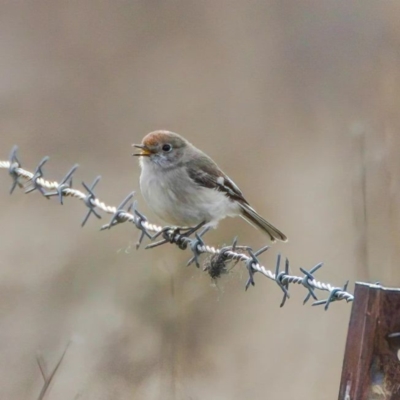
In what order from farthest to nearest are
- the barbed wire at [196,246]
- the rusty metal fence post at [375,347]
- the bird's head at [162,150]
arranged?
the bird's head at [162,150] → the barbed wire at [196,246] → the rusty metal fence post at [375,347]

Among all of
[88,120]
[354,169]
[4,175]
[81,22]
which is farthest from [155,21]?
[354,169]

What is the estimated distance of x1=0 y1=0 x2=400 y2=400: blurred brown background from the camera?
12.3 feet

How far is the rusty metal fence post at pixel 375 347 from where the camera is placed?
52.7 inches

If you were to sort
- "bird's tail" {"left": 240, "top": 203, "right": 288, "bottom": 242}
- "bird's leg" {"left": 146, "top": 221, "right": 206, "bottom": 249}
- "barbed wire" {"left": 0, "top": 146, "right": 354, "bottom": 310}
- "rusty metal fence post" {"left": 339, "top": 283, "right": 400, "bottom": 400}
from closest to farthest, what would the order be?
"rusty metal fence post" {"left": 339, "top": 283, "right": 400, "bottom": 400}, "barbed wire" {"left": 0, "top": 146, "right": 354, "bottom": 310}, "bird's leg" {"left": 146, "top": 221, "right": 206, "bottom": 249}, "bird's tail" {"left": 240, "top": 203, "right": 288, "bottom": 242}

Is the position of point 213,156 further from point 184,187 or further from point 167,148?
point 184,187

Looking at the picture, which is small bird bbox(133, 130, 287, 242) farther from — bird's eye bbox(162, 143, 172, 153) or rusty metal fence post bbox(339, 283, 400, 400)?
rusty metal fence post bbox(339, 283, 400, 400)

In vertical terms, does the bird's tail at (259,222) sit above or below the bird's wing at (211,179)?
below

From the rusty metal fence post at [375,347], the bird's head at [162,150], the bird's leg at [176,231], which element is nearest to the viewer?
the rusty metal fence post at [375,347]

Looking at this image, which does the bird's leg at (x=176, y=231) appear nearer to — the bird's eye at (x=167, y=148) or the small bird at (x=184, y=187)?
the small bird at (x=184, y=187)

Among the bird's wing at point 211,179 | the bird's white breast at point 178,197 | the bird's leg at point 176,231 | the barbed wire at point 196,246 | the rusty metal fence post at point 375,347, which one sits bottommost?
the rusty metal fence post at point 375,347

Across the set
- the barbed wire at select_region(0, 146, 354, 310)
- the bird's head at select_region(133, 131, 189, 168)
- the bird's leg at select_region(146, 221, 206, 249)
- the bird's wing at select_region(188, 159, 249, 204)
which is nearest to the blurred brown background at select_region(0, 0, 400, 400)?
the barbed wire at select_region(0, 146, 354, 310)

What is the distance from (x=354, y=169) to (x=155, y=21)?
256cm

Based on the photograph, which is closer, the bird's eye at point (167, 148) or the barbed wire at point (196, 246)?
the barbed wire at point (196, 246)

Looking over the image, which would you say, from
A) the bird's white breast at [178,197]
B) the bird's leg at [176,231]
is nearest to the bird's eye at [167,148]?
the bird's white breast at [178,197]
